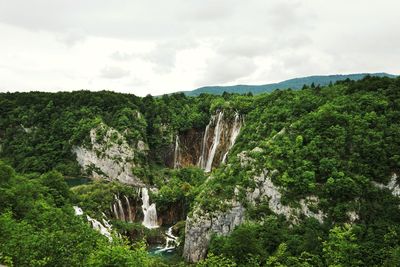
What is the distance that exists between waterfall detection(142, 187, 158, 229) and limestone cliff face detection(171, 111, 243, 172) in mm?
15466

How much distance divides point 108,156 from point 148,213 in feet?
74.6

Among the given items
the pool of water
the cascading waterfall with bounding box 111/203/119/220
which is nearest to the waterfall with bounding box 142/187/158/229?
the cascading waterfall with bounding box 111/203/119/220

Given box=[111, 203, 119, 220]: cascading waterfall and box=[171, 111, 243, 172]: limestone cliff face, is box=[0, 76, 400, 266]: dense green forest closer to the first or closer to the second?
box=[111, 203, 119, 220]: cascading waterfall

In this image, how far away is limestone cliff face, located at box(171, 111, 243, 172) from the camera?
72125 millimetres

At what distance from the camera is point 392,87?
1718 inches

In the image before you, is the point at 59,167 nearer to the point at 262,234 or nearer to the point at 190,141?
the point at 190,141

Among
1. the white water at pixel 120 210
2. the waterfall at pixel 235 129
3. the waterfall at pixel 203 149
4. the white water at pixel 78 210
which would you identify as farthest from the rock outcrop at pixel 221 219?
the waterfall at pixel 203 149

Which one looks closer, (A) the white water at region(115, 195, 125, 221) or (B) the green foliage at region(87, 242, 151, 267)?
(B) the green foliage at region(87, 242, 151, 267)

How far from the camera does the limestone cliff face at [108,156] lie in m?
72.9

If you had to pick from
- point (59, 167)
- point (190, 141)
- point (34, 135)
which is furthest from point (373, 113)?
point (34, 135)

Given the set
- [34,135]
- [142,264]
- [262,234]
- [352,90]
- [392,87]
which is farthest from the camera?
[34,135]

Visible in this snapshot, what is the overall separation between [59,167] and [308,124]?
1917 inches

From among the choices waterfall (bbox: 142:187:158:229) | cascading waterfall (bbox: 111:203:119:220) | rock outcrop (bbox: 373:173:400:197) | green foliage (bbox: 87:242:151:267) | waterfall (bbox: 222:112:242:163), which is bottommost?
waterfall (bbox: 142:187:158:229)

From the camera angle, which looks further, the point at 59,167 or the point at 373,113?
the point at 59,167
